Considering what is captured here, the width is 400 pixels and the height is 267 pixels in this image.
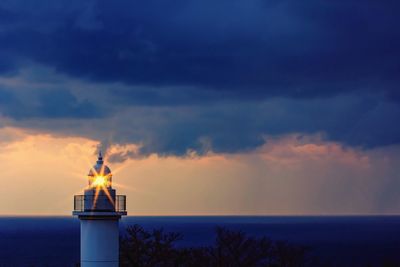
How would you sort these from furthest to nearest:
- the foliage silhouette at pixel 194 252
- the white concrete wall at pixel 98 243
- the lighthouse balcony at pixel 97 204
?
the foliage silhouette at pixel 194 252, the white concrete wall at pixel 98 243, the lighthouse balcony at pixel 97 204

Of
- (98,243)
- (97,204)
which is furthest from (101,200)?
(98,243)

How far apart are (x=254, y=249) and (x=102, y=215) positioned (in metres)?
40.5

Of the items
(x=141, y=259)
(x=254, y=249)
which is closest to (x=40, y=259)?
(x=254, y=249)

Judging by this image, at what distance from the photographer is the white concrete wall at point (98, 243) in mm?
24781

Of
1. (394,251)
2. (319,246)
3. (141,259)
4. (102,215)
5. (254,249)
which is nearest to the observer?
(102,215)

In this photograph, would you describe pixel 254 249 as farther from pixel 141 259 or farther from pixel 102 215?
pixel 102 215

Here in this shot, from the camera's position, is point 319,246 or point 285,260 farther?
point 319,246

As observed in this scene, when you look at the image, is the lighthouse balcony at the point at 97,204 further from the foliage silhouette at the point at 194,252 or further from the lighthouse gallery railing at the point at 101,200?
the foliage silhouette at the point at 194,252

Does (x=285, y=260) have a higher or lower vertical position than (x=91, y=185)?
lower

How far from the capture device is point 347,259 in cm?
13612

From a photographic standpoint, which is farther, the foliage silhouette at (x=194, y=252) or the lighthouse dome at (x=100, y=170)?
the foliage silhouette at (x=194, y=252)

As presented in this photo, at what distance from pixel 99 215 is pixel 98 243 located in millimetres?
1027

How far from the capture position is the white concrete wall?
24.8 meters

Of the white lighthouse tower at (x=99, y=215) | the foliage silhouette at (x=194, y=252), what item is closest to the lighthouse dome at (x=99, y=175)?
the white lighthouse tower at (x=99, y=215)
